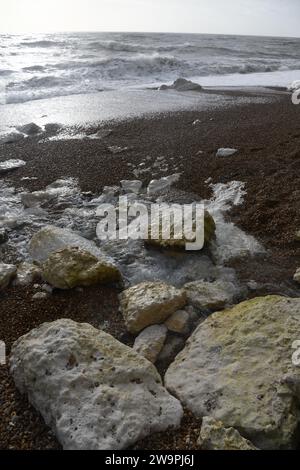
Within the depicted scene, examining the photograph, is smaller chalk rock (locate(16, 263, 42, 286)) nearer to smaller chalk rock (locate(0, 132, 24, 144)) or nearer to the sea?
smaller chalk rock (locate(0, 132, 24, 144))

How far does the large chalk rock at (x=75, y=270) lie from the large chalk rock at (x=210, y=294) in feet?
2.13

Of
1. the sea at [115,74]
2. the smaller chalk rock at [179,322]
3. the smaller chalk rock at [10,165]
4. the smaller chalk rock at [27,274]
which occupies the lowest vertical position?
the smaller chalk rock at [27,274]

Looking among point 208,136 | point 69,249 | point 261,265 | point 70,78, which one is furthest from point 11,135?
point 70,78

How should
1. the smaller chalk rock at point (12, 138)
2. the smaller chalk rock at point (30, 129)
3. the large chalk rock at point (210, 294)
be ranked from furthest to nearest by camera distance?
the smaller chalk rock at point (30, 129) < the smaller chalk rock at point (12, 138) < the large chalk rock at point (210, 294)

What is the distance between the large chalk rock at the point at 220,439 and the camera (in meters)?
1.98

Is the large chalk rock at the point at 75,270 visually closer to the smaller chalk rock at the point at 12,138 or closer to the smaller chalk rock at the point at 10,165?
the smaller chalk rock at the point at 10,165

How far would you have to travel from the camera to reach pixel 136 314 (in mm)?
2883

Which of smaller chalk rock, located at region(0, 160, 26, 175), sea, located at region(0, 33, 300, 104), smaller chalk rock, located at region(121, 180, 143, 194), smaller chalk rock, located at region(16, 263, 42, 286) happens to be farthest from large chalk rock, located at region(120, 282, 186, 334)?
sea, located at region(0, 33, 300, 104)

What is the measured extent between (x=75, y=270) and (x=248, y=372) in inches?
62.6

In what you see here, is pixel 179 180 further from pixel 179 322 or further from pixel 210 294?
pixel 179 322

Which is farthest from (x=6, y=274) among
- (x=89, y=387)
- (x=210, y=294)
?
(x=210, y=294)

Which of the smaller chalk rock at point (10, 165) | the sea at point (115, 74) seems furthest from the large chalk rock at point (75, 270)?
the sea at point (115, 74)

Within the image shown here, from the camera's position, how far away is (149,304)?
2.90 metres
